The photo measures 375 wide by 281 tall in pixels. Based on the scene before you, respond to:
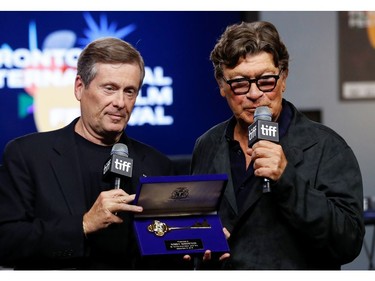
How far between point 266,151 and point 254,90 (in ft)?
1.05

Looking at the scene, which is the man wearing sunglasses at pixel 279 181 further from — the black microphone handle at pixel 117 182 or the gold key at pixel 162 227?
the black microphone handle at pixel 117 182

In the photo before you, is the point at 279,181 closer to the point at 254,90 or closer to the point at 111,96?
the point at 254,90

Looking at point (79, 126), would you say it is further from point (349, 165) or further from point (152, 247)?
point (349, 165)

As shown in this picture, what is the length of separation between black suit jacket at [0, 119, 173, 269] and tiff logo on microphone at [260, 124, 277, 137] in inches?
27.9

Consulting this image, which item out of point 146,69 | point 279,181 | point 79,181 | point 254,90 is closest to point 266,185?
point 279,181

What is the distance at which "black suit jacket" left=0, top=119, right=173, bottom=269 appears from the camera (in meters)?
3.02

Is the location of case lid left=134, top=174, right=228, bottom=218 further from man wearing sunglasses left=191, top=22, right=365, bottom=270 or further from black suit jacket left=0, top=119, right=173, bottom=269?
black suit jacket left=0, top=119, right=173, bottom=269

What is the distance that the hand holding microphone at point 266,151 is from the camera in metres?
2.69

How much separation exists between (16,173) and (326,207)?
3.81ft

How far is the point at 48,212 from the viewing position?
309cm

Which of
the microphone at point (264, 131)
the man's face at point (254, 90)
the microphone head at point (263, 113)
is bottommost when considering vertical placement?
the microphone at point (264, 131)

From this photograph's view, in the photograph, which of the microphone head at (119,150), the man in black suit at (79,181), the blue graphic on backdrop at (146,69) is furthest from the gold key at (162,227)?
the blue graphic on backdrop at (146,69)

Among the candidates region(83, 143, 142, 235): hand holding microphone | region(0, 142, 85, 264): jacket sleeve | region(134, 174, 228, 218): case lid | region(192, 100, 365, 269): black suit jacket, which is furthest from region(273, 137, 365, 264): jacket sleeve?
region(0, 142, 85, 264): jacket sleeve

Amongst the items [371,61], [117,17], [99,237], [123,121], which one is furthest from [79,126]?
[371,61]
